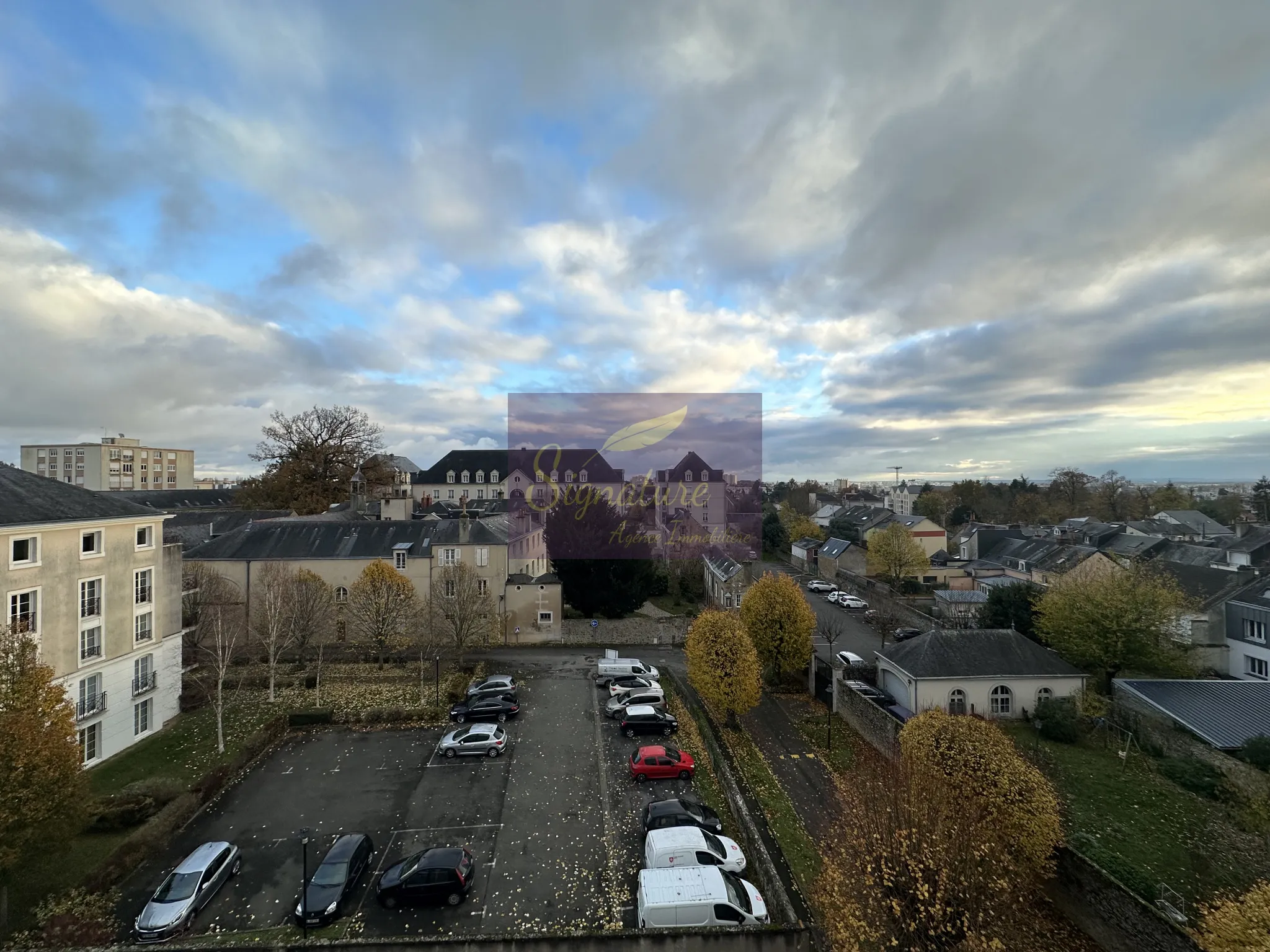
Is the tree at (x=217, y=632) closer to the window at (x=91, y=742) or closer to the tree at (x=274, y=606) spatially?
the tree at (x=274, y=606)

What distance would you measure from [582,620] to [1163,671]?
25765mm

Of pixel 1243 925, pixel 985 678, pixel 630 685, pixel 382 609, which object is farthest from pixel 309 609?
pixel 1243 925

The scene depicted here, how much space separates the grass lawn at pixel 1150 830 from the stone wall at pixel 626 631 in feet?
55.4

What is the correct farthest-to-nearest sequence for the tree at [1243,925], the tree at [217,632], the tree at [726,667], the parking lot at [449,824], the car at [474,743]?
the tree at [217,632] → the tree at [726,667] → the car at [474,743] → the parking lot at [449,824] → the tree at [1243,925]

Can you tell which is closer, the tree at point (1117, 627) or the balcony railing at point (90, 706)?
the balcony railing at point (90, 706)

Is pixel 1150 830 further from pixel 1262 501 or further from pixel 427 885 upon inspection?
pixel 1262 501

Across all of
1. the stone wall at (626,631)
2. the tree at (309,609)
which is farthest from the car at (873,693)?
the tree at (309,609)

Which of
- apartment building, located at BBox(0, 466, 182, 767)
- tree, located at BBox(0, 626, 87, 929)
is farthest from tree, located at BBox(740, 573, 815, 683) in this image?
apartment building, located at BBox(0, 466, 182, 767)

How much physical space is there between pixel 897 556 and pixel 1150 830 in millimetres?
30687

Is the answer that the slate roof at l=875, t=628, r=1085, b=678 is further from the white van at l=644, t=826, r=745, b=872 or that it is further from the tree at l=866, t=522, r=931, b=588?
the tree at l=866, t=522, r=931, b=588

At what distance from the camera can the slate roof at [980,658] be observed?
19516mm

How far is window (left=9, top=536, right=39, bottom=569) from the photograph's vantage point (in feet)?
45.3

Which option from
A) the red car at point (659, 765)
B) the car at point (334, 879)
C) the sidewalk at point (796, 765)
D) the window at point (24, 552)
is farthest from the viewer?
the red car at point (659, 765)

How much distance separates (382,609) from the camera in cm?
2395
